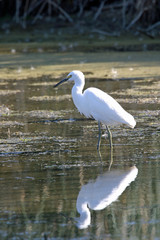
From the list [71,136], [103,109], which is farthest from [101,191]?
[71,136]

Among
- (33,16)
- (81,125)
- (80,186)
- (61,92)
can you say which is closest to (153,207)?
(80,186)

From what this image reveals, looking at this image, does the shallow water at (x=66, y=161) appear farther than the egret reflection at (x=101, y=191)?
No

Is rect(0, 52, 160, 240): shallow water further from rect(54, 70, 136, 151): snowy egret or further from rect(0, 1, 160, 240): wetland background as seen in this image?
rect(54, 70, 136, 151): snowy egret

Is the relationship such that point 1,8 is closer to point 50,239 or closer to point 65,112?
point 65,112

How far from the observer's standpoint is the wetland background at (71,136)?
372 cm

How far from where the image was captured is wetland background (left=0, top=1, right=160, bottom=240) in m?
3.72

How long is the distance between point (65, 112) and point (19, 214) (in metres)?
3.88

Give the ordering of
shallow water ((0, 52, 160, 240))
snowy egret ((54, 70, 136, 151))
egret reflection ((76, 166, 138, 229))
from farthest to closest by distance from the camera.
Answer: snowy egret ((54, 70, 136, 151)) → egret reflection ((76, 166, 138, 229)) → shallow water ((0, 52, 160, 240))

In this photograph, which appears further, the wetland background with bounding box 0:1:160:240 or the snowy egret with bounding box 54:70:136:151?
the snowy egret with bounding box 54:70:136:151

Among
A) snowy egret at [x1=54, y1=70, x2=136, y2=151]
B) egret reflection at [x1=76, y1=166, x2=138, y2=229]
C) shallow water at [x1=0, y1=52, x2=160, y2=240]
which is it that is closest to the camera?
shallow water at [x1=0, y1=52, x2=160, y2=240]

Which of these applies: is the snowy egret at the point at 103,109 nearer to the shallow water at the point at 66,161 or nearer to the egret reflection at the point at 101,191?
the shallow water at the point at 66,161

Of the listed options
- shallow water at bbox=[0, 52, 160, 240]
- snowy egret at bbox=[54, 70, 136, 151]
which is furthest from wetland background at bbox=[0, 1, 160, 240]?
snowy egret at bbox=[54, 70, 136, 151]

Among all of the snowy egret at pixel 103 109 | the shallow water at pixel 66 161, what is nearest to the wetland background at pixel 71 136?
the shallow water at pixel 66 161

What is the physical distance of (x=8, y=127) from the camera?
22.4ft
